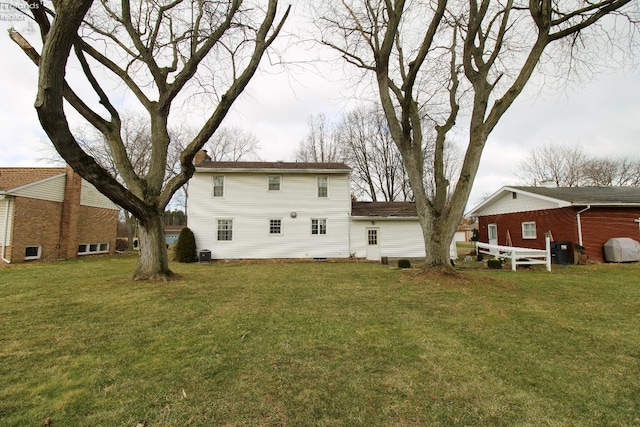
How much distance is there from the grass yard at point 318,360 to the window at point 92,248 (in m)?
13.2

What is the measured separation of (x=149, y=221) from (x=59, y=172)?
1307cm

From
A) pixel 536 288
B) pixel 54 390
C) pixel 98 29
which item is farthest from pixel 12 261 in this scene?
pixel 536 288

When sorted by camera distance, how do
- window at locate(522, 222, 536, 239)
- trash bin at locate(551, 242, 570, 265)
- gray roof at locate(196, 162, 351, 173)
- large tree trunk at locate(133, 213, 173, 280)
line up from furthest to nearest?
gray roof at locate(196, 162, 351, 173), window at locate(522, 222, 536, 239), trash bin at locate(551, 242, 570, 265), large tree trunk at locate(133, 213, 173, 280)

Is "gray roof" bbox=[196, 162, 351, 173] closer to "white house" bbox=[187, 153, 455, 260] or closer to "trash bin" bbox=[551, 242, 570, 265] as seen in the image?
"white house" bbox=[187, 153, 455, 260]

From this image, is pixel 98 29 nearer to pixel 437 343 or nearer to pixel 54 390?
pixel 54 390

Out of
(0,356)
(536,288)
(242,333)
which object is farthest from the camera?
(536,288)

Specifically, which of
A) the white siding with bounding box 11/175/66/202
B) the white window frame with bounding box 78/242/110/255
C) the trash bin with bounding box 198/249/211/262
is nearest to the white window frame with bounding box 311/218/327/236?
the trash bin with bounding box 198/249/211/262

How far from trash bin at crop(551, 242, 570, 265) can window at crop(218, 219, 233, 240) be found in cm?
1682

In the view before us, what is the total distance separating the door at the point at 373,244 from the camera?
17625 millimetres

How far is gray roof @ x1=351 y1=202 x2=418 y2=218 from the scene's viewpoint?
707 inches

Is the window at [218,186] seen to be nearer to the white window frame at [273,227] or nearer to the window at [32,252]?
the white window frame at [273,227]

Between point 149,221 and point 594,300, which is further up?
point 149,221

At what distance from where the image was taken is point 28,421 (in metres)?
2.33

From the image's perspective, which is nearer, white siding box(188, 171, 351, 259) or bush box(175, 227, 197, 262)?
bush box(175, 227, 197, 262)
